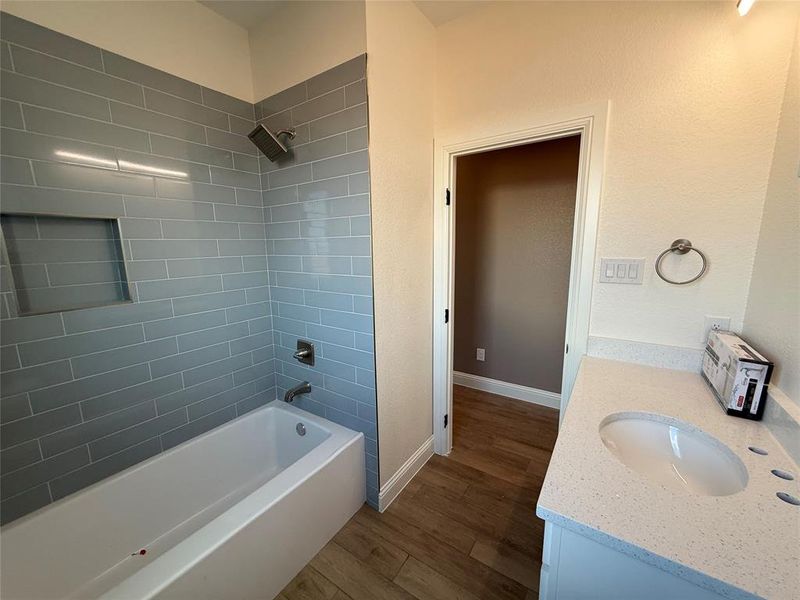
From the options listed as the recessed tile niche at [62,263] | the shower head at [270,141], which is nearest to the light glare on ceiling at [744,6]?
the shower head at [270,141]

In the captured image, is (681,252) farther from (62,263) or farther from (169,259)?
(62,263)

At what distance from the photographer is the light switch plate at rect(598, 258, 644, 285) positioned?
4.71 ft

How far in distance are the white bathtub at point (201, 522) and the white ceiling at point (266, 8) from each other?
2178 millimetres

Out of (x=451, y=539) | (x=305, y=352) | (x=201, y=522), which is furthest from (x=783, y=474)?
(x=201, y=522)

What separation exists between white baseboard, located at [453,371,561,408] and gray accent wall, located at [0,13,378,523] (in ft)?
5.44

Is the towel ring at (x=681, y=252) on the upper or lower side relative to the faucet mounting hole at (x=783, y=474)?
upper

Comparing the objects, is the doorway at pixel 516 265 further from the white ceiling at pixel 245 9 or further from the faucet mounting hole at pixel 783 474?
the faucet mounting hole at pixel 783 474

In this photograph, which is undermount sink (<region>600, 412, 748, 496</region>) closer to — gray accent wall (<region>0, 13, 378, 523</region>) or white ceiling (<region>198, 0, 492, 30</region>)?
gray accent wall (<region>0, 13, 378, 523</region>)

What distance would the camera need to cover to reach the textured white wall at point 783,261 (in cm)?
97

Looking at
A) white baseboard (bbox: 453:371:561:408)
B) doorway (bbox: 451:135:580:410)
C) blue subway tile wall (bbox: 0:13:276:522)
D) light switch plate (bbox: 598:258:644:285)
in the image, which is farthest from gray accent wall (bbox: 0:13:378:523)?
white baseboard (bbox: 453:371:561:408)

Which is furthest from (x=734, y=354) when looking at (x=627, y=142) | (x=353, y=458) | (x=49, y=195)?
(x=49, y=195)

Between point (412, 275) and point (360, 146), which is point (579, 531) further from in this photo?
point (360, 146)

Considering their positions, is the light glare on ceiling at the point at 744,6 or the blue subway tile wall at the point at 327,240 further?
the blue subway tile wall at the point at 327,240

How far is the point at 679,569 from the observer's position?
578 millimetres
